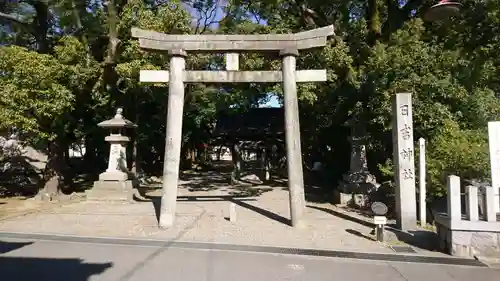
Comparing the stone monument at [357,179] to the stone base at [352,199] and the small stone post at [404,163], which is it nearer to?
the stone base at [352,199]

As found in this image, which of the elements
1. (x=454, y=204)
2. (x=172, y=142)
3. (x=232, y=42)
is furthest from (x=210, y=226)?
(x=454, y=204)

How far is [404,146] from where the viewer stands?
8836 millimetres

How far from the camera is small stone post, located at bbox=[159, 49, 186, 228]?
31.1ft

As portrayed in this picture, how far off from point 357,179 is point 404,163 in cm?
515

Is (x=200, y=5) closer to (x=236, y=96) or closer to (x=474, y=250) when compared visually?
(x=236, y=96)

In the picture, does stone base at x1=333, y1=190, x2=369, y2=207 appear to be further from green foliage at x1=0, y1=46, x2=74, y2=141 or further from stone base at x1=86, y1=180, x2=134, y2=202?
green foliage at x1=0, y1=46, x2=74, y2=141

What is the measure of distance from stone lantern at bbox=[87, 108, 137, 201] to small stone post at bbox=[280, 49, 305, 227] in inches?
324

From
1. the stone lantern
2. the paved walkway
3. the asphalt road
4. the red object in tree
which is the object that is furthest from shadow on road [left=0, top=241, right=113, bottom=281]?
the stone lantern

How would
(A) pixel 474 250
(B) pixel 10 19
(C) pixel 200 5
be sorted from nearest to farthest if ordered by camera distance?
(A) pixel 474 250 < (B) pixel 10 19 < (C) pixel 200 5

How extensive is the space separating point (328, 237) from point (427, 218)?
3524 millimetres

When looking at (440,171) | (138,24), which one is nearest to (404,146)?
(440,171)

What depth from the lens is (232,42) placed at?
9742 millimetres

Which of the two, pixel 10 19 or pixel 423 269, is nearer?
pixel 423 269

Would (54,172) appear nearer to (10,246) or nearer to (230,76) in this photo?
(10,246)
